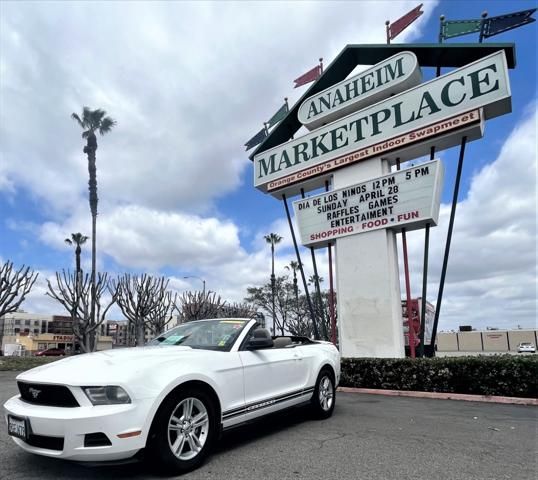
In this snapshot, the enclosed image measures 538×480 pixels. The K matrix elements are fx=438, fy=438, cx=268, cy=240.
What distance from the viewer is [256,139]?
17.1 m

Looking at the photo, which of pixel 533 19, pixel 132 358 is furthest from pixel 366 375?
pixel 533 19

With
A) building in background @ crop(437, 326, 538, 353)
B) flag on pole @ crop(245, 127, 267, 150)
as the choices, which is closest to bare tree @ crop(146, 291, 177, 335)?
flag on pole @ crop(245, 127, 267, 150)

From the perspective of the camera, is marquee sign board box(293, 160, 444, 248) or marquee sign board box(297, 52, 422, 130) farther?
marquee sign board box(297, 52, 422, 130)

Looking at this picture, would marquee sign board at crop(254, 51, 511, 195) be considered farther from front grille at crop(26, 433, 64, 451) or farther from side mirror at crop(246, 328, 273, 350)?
front grille at crop(26, 433, 64, 451)

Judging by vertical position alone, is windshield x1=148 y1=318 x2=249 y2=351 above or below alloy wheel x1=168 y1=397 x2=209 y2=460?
above

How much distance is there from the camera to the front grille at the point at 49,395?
3.75m

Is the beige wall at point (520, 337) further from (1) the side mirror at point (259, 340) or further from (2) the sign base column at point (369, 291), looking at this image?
(1) the side mirror at point (259, 340)

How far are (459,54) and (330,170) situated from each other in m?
4.61

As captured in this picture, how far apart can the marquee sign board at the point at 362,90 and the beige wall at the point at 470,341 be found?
5705 cm

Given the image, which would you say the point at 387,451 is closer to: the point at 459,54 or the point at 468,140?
the point at 468,140

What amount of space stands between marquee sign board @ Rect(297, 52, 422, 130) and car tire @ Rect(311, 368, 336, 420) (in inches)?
354

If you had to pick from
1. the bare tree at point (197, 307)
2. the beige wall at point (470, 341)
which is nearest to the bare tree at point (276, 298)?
the bare tree at point (197, 307)

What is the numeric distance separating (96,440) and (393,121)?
1091 cm

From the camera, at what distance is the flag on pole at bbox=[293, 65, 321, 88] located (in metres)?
15.5
